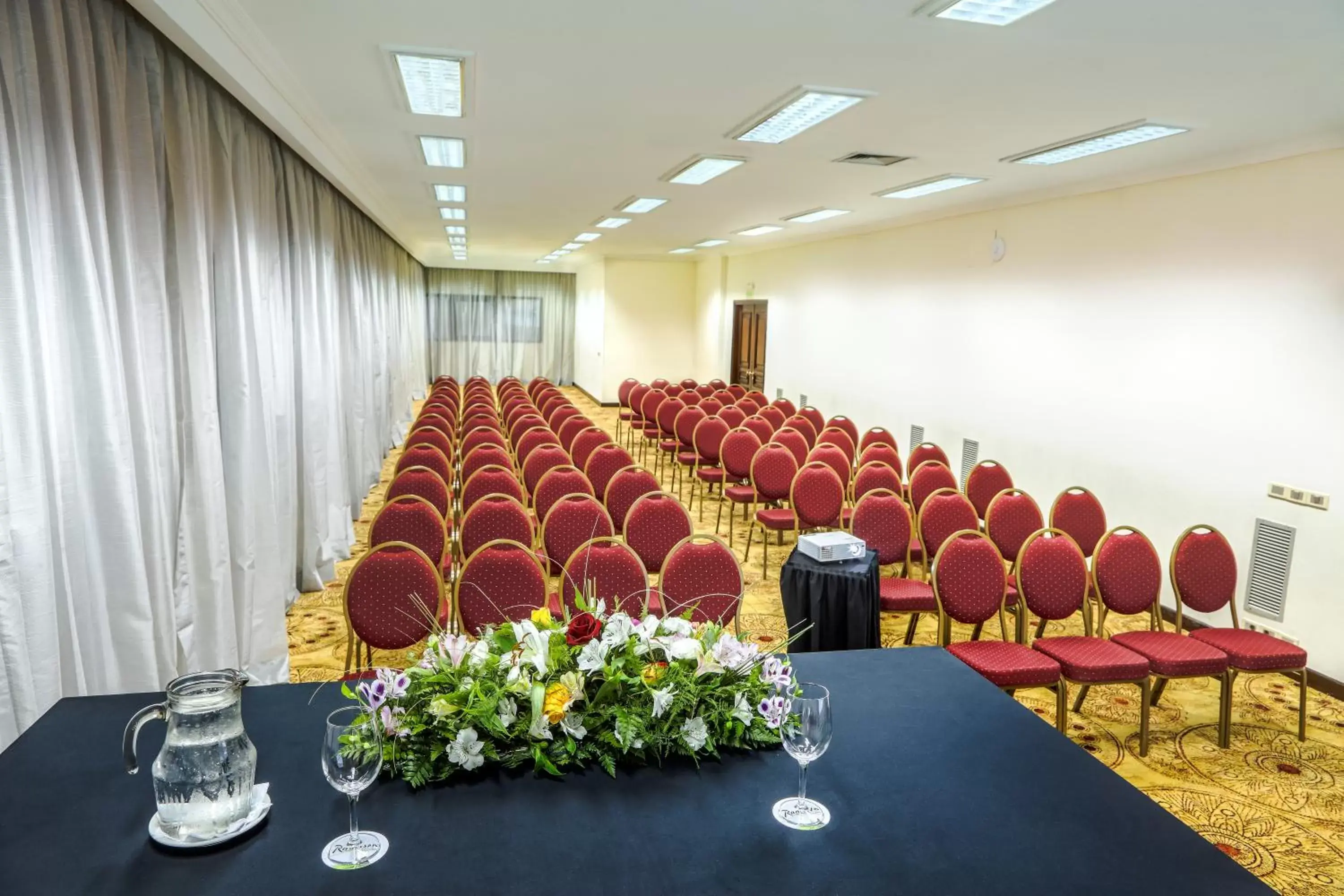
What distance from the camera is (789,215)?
1047 centimetres

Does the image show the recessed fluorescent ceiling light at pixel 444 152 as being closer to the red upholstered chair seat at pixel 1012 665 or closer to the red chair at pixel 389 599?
the red chair at pixel 389 599

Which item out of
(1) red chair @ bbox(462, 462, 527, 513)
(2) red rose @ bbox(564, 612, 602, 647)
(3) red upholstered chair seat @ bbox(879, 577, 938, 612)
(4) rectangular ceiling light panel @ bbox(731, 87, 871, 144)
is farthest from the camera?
(1) red chair @ bbox(462, 462, 527, 513)

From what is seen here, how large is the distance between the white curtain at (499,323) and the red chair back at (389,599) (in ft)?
67.8

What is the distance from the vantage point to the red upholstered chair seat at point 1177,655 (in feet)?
14.5

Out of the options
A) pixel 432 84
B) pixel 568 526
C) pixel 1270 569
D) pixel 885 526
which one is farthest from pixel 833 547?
pixel 432 84

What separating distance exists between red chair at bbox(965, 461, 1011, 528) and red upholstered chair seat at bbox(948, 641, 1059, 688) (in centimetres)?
287

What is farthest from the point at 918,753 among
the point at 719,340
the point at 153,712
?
the point at 719,340

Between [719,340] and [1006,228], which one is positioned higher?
[1006,228]

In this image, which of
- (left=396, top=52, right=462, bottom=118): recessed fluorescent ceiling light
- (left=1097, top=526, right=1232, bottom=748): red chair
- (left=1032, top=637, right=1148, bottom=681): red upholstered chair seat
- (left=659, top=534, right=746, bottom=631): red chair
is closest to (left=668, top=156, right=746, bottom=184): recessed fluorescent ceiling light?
(left=396, top=52, right=462, bottom=118): recessed fluorescent ceiling light

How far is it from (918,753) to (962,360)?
7.97m

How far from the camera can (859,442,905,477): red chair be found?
8.01m

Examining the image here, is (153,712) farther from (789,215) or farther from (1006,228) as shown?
(789,215)

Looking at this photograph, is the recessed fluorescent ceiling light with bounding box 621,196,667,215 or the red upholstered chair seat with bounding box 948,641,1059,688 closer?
the red upholstered chair seat with bounding box 948,641,1059,688

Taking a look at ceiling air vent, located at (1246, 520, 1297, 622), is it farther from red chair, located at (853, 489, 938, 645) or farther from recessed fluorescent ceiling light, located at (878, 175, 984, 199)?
recessed fluorescent ceiling light, located at (878, 175, 984, 199)
